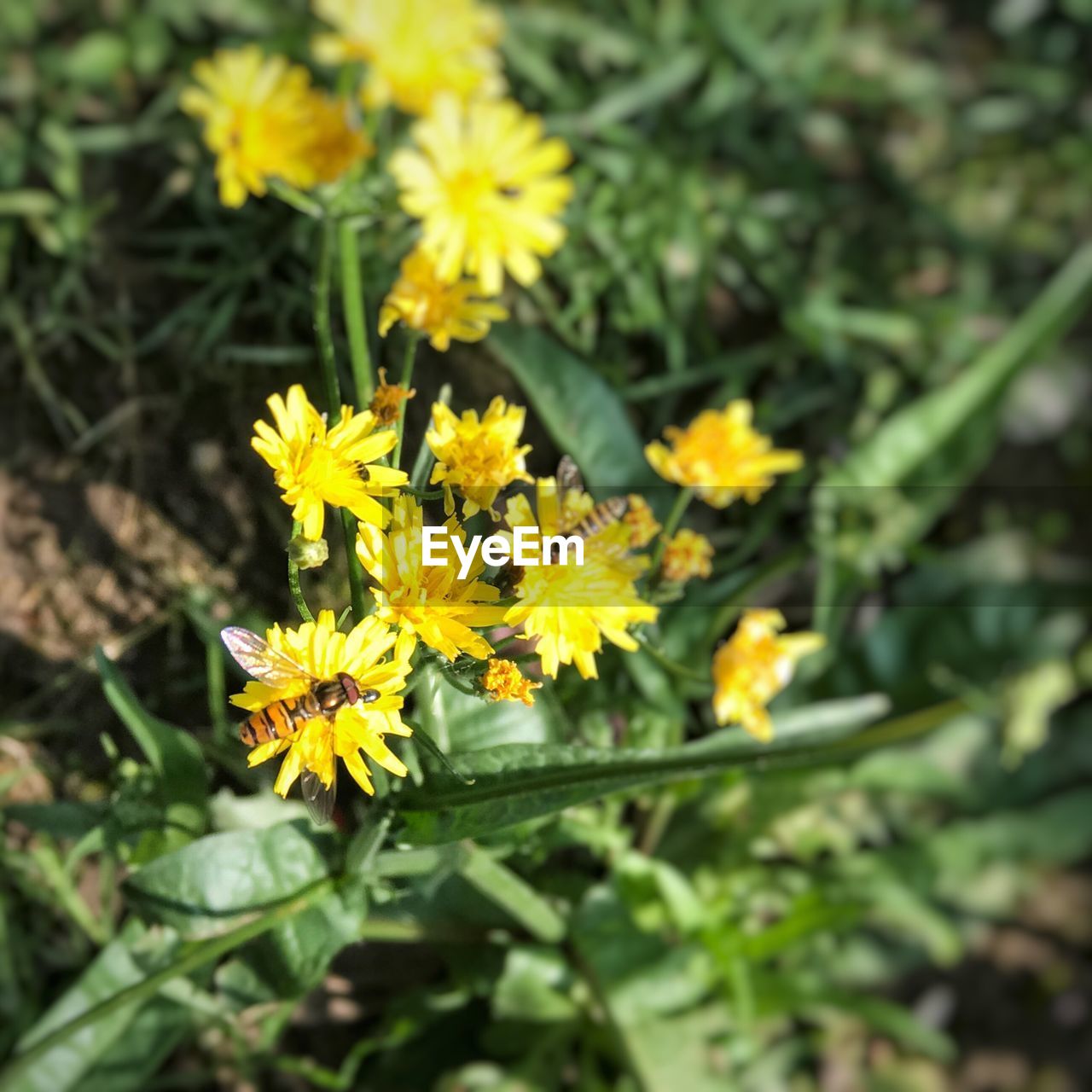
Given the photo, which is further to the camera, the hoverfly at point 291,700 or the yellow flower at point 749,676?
the yellow flower at point 749,676

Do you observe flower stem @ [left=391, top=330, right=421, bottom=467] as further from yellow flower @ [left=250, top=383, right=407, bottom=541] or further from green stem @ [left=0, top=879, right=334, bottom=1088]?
green stem @ [left=0, top=879, right=334, bottom=1088]

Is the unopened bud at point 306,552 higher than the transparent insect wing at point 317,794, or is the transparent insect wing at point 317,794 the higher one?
the unopened bud at point 306,552

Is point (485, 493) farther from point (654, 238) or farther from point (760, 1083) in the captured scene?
point (760, 1083)

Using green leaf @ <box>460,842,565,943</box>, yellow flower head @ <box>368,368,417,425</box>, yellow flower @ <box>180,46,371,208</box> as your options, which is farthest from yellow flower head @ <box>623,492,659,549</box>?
yellow flower @ <box>180,46,371,208</box>

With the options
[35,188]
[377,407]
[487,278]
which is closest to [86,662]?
[377,407]

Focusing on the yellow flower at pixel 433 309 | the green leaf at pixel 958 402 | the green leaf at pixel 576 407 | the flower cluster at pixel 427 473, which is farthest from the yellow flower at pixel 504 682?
the green leaf at pixel 958 402

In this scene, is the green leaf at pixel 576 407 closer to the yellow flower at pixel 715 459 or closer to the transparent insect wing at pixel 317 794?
the yellow flower at pixel 715 459

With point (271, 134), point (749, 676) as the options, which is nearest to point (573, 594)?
point (749, 676)
